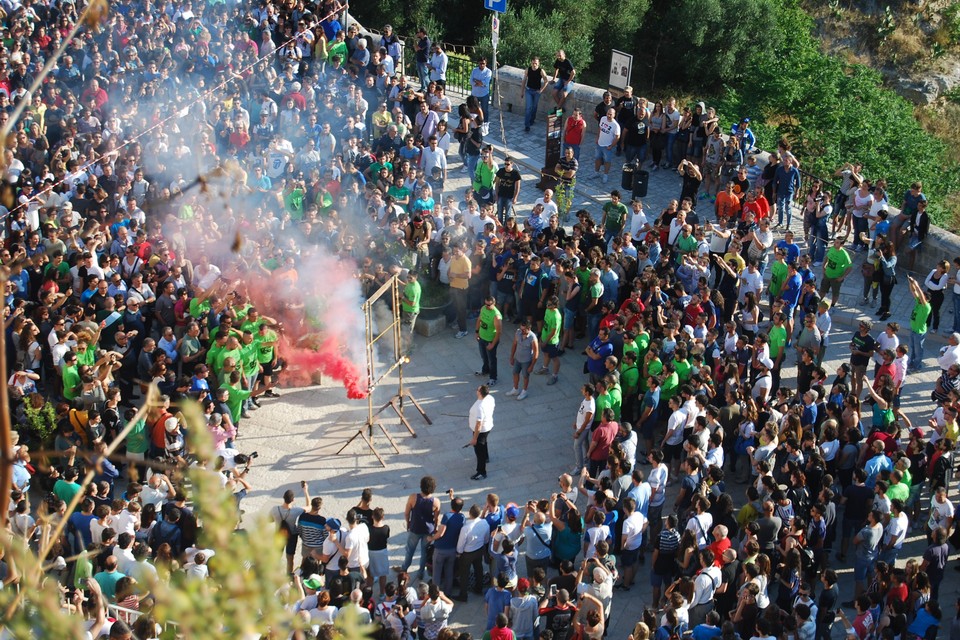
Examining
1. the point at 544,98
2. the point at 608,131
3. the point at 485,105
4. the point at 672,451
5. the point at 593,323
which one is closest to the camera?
the point at 672,451

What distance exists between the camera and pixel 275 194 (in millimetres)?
19484

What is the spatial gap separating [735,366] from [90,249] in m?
8.53

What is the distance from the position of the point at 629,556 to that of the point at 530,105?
481 inches

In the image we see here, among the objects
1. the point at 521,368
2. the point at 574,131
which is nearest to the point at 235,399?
the point at 521,368

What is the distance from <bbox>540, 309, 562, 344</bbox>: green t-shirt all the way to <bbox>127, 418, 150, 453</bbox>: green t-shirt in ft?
17.3

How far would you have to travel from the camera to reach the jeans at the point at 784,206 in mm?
19438

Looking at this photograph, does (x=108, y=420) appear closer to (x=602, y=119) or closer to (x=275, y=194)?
(x=275, y=194)

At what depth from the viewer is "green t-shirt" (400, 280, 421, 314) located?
1705 centimetres

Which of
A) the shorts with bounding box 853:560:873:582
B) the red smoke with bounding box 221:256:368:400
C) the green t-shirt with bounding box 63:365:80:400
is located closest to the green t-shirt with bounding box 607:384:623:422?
the shorts with bounding box 853:560:873:582

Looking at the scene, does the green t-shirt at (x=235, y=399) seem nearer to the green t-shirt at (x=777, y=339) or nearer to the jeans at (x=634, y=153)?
the green t-shirt at (x=777, y=339)

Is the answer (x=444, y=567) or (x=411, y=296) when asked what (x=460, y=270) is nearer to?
(x=411, y=296)

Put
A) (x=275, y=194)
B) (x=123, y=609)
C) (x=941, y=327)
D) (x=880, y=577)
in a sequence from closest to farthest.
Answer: (x=123, y=609) → (x=880, y=577) → (x=941, y=327) → (x=275, y=194)

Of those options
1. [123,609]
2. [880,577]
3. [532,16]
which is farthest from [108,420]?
[532,16]

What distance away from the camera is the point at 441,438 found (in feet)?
52.6
